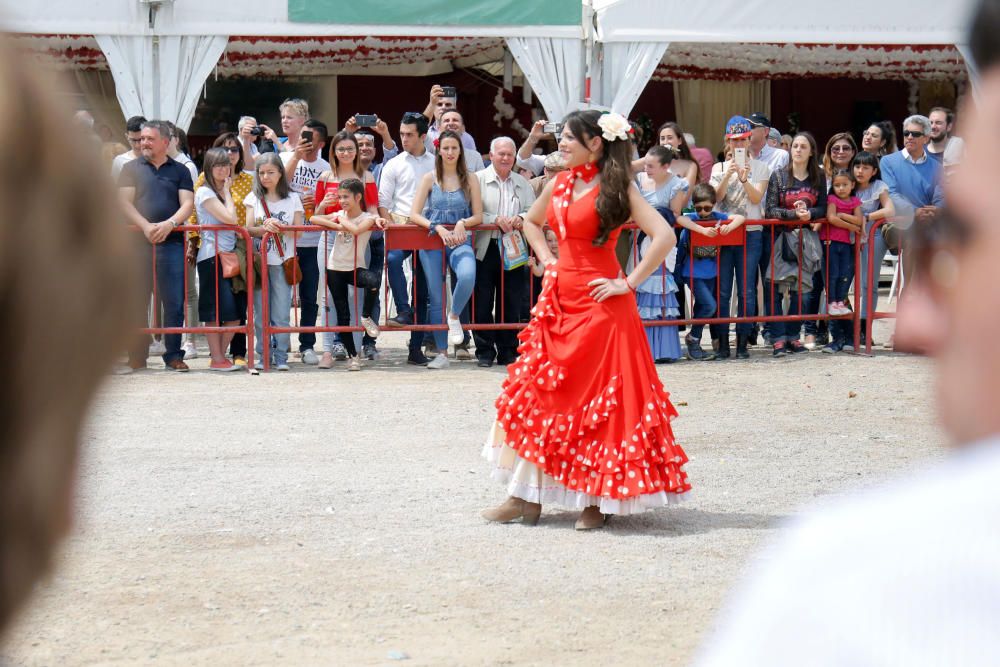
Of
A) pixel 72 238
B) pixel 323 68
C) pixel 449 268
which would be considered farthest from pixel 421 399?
pixel 323 68

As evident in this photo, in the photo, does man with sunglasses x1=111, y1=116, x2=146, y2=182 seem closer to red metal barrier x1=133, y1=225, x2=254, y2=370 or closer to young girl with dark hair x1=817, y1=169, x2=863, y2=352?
red metal barrier x1=133, y1=225, x2=254, y2=370

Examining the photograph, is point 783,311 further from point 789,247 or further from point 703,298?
point 703,298

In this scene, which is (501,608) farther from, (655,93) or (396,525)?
(655,93)

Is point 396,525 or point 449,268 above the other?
point 449,268

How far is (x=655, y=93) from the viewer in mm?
21547

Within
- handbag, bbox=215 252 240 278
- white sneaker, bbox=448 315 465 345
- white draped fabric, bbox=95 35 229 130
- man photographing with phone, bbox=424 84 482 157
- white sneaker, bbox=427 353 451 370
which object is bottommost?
white sneaker, bbox=427 353 451 370

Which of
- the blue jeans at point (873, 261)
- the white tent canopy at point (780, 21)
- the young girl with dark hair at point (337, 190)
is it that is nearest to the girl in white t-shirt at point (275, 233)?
the young girl with dark hair at point (337, 190)

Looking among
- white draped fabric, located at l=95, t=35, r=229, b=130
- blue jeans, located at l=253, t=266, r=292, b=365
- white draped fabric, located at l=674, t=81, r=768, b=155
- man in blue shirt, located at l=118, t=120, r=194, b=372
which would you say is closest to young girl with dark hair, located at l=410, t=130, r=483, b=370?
blue jeans, located at l=253, t=266, r=292, b=365

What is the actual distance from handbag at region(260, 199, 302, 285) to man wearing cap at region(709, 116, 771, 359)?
330 cm

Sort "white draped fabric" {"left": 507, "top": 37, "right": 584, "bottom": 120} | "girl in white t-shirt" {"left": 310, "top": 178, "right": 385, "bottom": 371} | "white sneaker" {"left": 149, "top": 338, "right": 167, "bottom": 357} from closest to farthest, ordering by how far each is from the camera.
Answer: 1. "girl in white t-shirt" {"left": 310, "top": 178, "right": 385, "bottom": 371}
2. "white sneaker" {"left": 149, "top": 338, "right": 167, "bottom": 357}
3. "white draped fabric" {"left": 507, "top": 37, "right": 584, "bottom": 120}

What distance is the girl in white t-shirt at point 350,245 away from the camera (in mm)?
10477

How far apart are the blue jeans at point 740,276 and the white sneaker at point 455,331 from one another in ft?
7.05

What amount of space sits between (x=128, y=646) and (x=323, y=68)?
15311mm

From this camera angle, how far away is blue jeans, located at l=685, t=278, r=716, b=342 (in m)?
11.1
